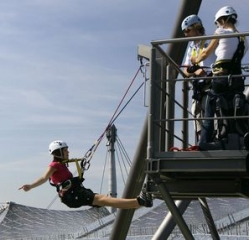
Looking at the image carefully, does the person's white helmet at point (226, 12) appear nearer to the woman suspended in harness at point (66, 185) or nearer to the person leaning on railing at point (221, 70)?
the person leaning on railing at point (221, 70)

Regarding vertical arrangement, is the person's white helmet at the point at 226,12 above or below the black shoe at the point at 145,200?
above

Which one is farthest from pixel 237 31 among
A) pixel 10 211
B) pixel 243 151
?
pixel 10 211

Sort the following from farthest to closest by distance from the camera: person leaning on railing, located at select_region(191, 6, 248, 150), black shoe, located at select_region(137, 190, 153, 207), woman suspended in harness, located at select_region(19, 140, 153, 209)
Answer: woman suspended in harness, located at select_region(19, 140, 153, 209) < black shoe, located at select_region(137, 190, 153, 207) < person leaning on railing, located at select_region(191, 6, 248, 150)

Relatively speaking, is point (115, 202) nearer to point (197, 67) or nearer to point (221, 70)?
point (197, 67)

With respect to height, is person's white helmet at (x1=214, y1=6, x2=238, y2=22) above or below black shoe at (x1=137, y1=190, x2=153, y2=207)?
above

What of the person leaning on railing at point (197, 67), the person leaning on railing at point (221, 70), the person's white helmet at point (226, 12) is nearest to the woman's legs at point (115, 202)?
the person leaning on railing at point (197, 67)

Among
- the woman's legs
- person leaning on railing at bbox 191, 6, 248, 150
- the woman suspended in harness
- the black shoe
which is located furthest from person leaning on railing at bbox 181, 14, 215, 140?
the woman suspended in harness

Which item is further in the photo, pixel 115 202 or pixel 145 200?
pixel 115 202

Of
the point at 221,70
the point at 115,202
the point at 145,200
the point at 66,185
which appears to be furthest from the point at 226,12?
the point at 66,185

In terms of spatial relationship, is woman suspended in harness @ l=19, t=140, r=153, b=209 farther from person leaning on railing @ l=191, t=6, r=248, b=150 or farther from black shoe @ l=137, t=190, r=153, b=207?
person leaning on railing @ l=191, t=6, r=248, b=150

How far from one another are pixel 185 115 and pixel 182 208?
2.50 metres

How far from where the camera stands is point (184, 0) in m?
12.3

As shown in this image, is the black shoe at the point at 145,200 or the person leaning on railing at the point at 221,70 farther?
the black shoe at the point at 145,200

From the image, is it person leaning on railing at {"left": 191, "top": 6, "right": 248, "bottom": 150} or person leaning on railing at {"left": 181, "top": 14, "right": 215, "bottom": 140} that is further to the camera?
person leaning on railing at {"left": 181, "top": 14, "right": 215, "bottom": 140}
